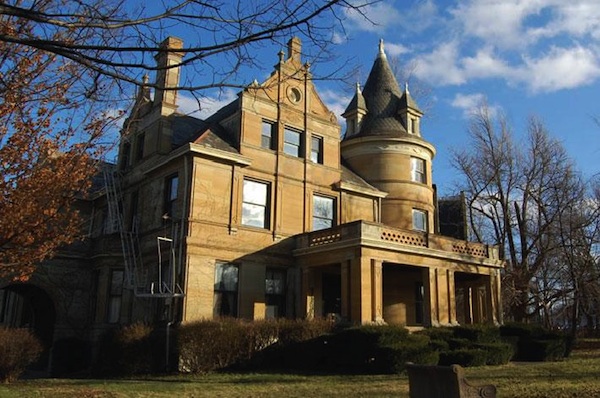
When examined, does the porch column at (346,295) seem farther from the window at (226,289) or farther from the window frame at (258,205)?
the window at (226,289)

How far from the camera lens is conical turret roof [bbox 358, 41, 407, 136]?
A: 104ft

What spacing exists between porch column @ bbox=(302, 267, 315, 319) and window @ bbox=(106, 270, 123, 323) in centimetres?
860

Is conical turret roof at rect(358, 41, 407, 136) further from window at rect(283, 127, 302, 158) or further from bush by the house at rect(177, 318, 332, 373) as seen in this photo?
bush by the house at rect(177, 318, 332, 373)

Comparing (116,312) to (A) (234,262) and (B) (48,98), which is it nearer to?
(A) (234,262)

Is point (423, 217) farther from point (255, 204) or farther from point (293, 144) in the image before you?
point (255, 204)

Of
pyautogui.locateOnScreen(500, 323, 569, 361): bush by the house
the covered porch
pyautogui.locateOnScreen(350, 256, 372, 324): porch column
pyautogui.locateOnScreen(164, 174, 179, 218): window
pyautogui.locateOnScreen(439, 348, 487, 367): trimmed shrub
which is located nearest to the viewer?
pyautogui.locateOnScreen(439, 348, 487, 367): trimmed shrub

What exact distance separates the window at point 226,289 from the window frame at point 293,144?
625 cm

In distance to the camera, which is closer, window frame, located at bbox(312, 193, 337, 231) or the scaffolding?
the scaffolding

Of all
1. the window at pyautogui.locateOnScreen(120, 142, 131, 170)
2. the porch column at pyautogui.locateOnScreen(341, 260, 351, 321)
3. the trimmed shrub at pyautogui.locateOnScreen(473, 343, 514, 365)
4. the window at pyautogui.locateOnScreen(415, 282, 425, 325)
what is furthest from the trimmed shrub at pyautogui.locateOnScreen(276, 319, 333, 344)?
the window at pyautogui.locateOnScreen(120, 142, 131, 170)

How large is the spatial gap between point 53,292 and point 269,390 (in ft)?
56.7

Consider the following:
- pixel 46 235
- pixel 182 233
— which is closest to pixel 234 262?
pixel 182 233

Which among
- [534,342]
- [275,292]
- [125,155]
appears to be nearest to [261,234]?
[275,292]

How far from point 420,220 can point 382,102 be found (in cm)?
741

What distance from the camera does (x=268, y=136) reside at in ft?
85.5
